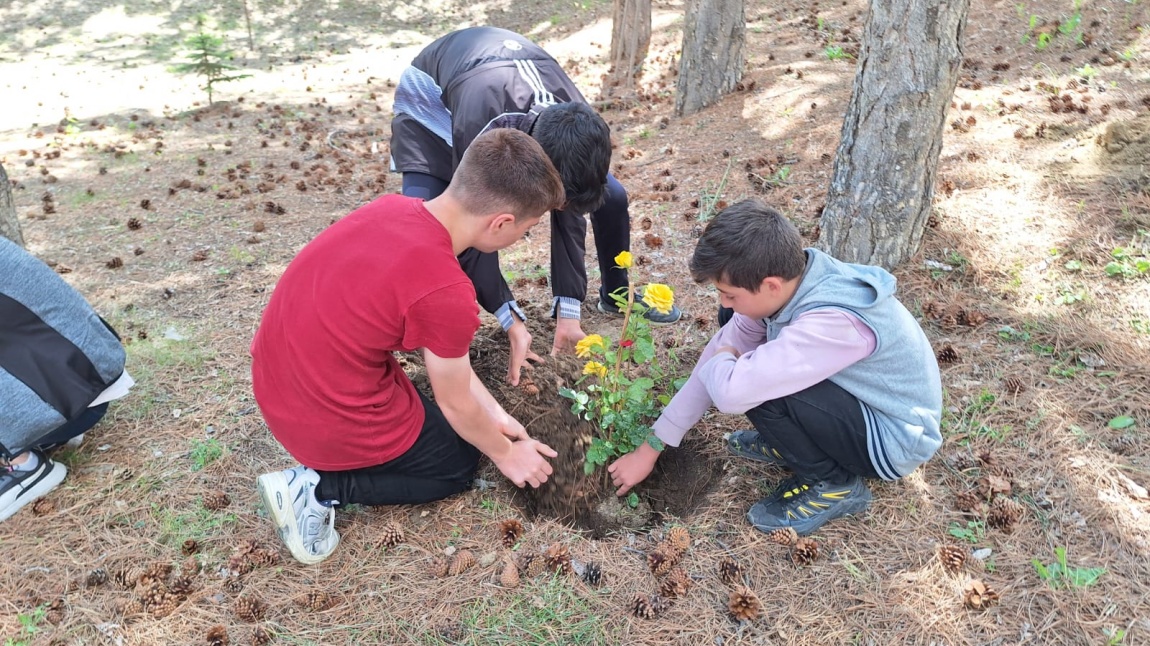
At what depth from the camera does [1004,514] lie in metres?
2.30

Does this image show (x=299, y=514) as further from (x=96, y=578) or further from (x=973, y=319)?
(x=973, y=319)

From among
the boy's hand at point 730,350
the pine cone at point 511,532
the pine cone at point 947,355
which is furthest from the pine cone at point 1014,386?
the pine cone at point 511,532

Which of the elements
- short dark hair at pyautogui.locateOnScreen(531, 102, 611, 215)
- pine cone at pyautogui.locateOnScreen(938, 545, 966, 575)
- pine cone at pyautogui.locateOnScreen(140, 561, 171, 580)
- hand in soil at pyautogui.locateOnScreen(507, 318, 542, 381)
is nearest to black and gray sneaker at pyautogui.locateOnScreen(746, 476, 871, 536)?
pine cone at pyautogui.locateOnScreen(938, 545, 966, 575)

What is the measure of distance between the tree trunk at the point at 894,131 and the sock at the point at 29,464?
398cm

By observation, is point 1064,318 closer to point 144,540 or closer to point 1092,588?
point 1092,588

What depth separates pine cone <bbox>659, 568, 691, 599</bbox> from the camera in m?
2.20

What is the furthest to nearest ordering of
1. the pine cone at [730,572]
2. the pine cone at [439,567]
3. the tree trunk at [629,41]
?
the tree trunk at [629,41], the pine cone at [439,567], the pine cone at [730,572]

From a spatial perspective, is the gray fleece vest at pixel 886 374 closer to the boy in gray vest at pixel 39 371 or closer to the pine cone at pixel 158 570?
the pine cone at pixel 158 570

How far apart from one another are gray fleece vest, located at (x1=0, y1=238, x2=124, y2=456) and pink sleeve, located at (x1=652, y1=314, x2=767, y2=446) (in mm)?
2402

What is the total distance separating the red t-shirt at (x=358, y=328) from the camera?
2.03m

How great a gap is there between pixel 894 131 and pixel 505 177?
2.34 metres

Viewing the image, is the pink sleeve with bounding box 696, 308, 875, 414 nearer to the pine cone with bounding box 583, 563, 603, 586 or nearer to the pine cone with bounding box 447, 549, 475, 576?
the pine cone with bounding box 583, 563, 603, 586

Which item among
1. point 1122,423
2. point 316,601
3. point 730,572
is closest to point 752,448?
point 730,572

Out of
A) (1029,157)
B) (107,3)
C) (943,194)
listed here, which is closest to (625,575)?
(943,194)
